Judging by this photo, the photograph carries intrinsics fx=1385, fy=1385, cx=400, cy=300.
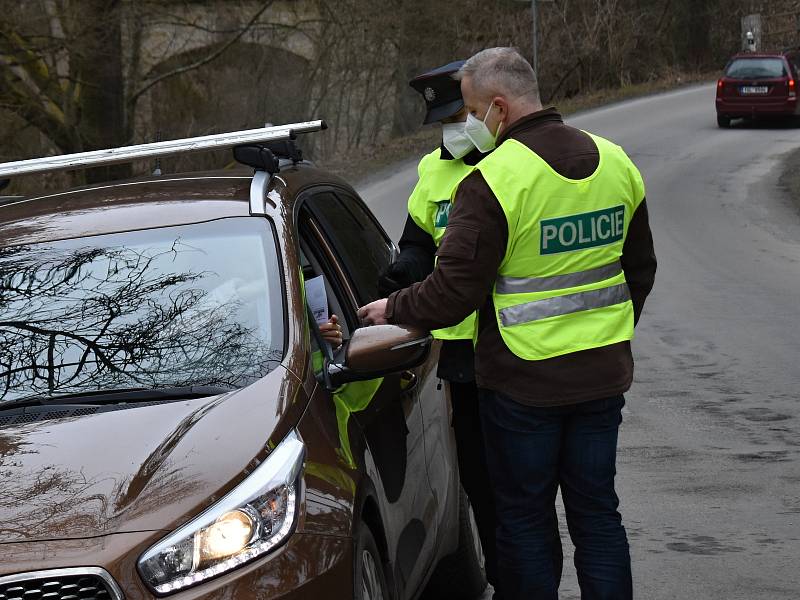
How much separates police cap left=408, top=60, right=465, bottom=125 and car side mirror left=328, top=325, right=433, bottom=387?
3.65 ft

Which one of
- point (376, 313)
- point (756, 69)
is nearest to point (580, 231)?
point (376, 313)

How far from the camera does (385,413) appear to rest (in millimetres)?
4023

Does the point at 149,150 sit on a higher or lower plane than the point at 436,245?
higher

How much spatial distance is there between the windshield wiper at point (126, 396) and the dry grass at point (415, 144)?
20.0 m

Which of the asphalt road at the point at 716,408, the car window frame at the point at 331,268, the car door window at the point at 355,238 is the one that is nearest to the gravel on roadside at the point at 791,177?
the asphalt road at the point at 716,408

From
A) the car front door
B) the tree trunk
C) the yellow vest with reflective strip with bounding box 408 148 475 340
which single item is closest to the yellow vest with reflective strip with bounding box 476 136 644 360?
the car front door

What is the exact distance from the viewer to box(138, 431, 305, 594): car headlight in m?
2.93

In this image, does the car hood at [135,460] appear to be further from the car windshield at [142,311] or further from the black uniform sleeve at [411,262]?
the black uniform sleeve at [411,262]

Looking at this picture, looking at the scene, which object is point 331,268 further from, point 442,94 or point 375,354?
point 375,354

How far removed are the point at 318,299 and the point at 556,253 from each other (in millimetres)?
748

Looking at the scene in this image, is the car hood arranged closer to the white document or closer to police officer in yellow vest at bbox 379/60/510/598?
the white document

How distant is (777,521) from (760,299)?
6562 millimetres

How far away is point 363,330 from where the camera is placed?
3768 mm

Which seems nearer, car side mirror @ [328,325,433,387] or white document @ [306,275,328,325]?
car side mirror @ [328,325,433,387]
